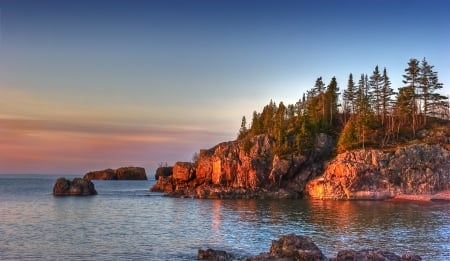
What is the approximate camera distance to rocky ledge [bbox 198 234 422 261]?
3281cm

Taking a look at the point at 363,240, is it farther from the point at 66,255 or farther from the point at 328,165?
the point at 328,165

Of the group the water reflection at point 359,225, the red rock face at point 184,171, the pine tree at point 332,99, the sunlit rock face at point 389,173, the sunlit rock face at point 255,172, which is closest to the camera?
the water reflection at point 359,225

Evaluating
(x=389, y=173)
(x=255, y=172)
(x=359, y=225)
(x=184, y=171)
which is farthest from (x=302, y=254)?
(x=184, y=171)

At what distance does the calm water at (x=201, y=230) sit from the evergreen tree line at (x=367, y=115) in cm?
3701

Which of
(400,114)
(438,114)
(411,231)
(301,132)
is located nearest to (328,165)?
(301,132)

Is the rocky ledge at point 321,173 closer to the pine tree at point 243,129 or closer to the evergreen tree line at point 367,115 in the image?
the evergreen tree line at point 367,115

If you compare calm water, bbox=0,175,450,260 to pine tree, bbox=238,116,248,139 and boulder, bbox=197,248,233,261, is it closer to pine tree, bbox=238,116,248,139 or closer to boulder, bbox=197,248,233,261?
boulder, bbox=197,248,233,261

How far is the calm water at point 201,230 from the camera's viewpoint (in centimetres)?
Answer: 4209

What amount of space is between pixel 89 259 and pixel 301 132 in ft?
294

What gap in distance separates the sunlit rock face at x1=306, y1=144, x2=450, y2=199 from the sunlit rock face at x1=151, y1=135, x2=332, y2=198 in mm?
9923

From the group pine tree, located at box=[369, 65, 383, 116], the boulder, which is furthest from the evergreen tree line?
the boulder

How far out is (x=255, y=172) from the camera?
11450cm

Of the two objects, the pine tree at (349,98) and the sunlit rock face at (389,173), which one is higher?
the pine tree at (349,98)

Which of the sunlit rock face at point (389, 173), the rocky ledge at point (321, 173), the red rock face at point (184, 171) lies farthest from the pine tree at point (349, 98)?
the red rock face at point (184, 171)
